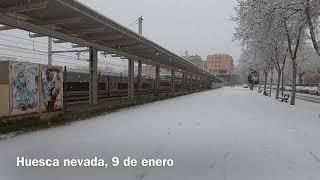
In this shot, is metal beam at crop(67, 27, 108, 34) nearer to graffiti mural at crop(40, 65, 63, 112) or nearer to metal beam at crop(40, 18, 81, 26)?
metal beam at crop(40, 18, 81, 26)

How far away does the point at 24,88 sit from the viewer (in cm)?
1510

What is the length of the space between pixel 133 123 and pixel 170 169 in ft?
25.5

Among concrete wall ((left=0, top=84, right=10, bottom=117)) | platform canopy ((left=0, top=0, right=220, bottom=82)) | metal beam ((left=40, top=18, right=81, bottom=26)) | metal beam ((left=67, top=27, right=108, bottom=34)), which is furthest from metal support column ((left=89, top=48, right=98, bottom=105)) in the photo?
concrete wall ((left=0, top=84, right=10, bottom=117))

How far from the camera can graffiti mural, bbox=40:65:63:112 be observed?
16516 millimetres

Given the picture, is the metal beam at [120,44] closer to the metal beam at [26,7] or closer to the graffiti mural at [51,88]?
the graffiti mural at [51,88]

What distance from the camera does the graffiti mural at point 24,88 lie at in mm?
14531

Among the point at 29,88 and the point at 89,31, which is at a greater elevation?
the point at 89,31

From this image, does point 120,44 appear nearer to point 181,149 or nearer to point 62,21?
point 62,21

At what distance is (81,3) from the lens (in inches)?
609

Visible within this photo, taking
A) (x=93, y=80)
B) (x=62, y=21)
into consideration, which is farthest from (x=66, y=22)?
(x=93, y=80)

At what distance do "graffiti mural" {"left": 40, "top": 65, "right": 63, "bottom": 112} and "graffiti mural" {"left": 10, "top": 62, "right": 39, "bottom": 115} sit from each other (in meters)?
0.47

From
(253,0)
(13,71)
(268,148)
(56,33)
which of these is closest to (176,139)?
(268,148)

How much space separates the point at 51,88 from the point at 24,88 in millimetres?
2026

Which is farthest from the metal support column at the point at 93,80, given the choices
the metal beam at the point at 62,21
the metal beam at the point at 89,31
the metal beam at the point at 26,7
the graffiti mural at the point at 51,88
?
the metal beam at the point at 26,7
